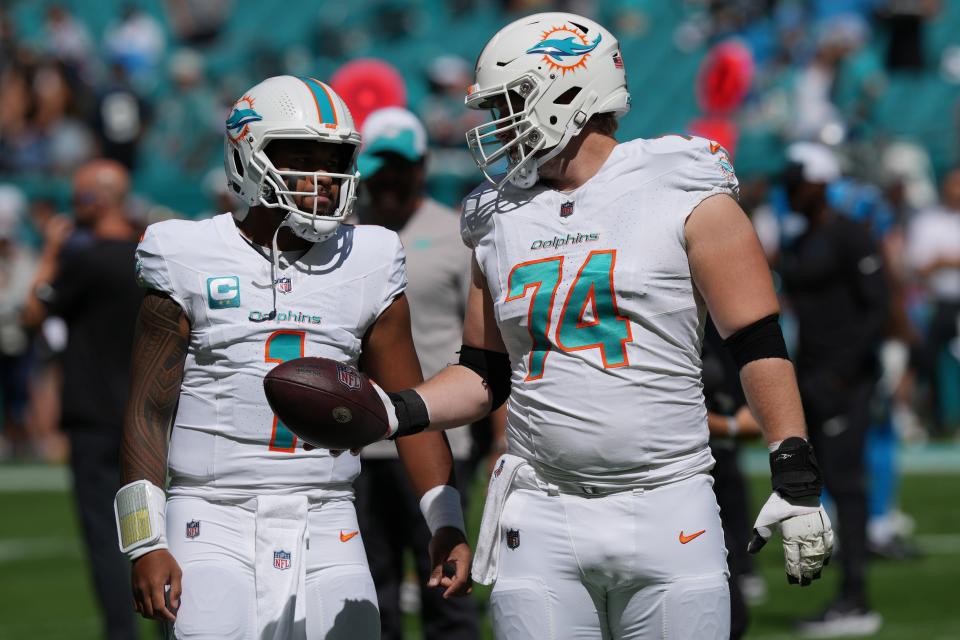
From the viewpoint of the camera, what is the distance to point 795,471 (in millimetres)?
3312

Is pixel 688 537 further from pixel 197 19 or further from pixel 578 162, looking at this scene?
pixel 197 19

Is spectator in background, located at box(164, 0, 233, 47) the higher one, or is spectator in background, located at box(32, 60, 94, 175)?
spectator in background, located at box(164, 0, 233, 47)

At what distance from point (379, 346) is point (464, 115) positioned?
11325 millimetres

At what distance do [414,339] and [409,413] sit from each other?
5.77ft

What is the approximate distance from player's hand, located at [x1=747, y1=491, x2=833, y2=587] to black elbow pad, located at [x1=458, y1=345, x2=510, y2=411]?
765 millimetres

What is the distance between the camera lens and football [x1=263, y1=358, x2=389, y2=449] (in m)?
3.37

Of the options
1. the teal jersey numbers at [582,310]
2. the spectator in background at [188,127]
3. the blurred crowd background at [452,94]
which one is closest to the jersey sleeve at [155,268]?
the teal jersey numbers at [582,310]

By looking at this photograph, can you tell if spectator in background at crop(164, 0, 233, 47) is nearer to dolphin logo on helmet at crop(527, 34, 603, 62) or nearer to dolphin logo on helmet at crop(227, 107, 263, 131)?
dolphin logo on helmet at crop(227, 107, 263, 131)

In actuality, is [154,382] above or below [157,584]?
above

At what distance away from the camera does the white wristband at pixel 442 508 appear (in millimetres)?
3812

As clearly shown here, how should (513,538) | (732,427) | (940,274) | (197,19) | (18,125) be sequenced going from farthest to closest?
(197,19) → (18,125) → (940,274) → (732,427) → (513,538)

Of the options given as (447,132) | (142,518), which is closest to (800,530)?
(142,518)

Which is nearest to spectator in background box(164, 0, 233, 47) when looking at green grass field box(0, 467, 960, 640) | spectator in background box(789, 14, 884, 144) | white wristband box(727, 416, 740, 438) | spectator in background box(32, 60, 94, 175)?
spectator in background box(32, 60, 94, 175)

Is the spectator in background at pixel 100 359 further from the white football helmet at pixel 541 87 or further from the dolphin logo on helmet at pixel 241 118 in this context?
the white football helmet at pixel 541 87
